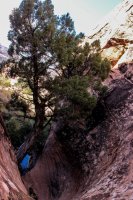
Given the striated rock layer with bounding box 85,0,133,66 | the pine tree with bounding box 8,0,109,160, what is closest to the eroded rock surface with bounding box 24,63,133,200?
the pine tree with bounding box 8,0,109,160

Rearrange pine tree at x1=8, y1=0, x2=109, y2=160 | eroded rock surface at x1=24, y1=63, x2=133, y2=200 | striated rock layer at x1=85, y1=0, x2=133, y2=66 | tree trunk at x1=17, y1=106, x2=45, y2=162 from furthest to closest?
1. striated rock layer at x1=85, y1=0, x2=133, y2=66
2. tree trunk at x1=17, y1=106, x2=45, y2=162
3. pine tree at x1=8, y1=0, x2=109, y2=160
4. eroded rock surface at x1=24, y1=63, x2=133, y2=200

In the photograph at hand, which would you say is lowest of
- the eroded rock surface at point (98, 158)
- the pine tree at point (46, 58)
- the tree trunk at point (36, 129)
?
the eroded rock surface at point (98, 158)

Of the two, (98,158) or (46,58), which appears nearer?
(98,158)

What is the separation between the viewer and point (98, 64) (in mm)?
18422

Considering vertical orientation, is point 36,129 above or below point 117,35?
below

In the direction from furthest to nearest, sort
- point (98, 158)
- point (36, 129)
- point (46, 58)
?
point (36, 129), point (46, 58), point (98, 158)

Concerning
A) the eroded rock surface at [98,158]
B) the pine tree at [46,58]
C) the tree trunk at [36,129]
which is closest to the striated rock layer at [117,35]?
the eroded rock surface at [98,158]

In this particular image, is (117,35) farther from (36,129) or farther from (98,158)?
(98,158)

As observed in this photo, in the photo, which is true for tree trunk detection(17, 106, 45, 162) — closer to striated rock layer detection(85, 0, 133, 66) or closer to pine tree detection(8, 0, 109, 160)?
pine tree detection(8, 0, 109, 160)

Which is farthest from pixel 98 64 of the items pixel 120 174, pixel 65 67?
pixel 120 174

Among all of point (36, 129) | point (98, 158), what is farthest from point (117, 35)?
point (98, 158)

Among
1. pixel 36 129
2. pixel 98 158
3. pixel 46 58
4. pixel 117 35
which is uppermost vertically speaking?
pixel 117 35

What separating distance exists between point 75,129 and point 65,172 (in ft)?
9.60

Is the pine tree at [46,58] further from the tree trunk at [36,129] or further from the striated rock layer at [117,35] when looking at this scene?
the striated rock layer at [117,35]
